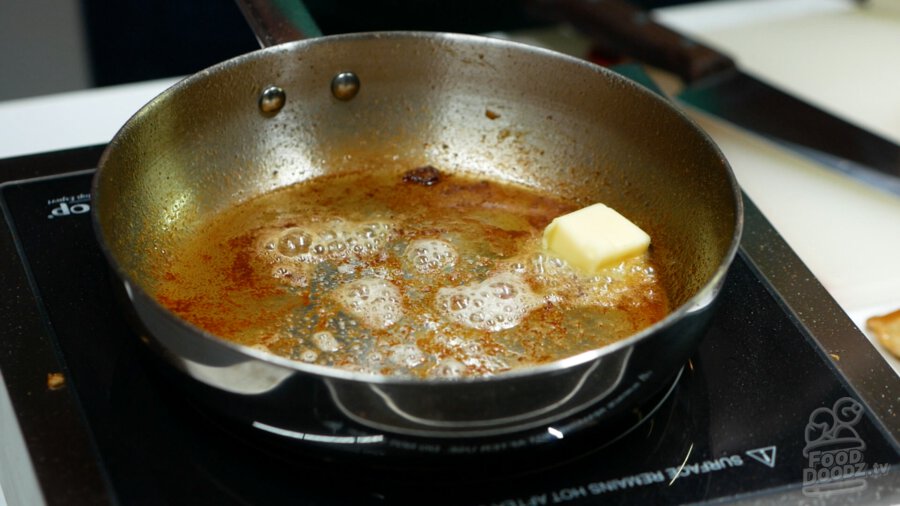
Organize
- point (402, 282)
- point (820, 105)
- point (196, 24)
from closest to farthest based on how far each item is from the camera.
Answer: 1. point (402, 282)
2. point (820, 105)
3. point (196, 24)

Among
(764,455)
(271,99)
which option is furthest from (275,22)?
(764,455)

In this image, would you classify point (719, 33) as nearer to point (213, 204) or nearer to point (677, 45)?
point (677, 45)

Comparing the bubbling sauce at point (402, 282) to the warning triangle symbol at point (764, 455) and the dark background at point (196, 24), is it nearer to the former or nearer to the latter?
the warning triangle symbol at point (764, 455)

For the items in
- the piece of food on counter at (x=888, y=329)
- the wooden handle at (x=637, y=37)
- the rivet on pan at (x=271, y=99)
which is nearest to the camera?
the piece of food on counter at (x=888, y=329)

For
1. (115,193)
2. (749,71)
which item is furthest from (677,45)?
(115,193)

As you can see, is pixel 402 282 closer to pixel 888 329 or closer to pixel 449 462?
pixel 449 462

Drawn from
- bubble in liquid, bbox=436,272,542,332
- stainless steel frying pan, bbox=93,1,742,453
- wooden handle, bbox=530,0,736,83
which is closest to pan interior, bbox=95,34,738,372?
stainless steel frying pan, bbox=93,1,742,453

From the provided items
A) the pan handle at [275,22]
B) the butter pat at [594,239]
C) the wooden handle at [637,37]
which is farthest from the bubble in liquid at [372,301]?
the wooden handle at [637,37]
